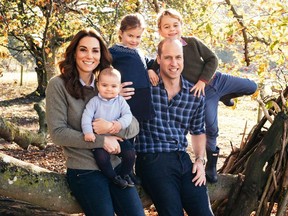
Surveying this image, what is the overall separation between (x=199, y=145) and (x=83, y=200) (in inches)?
44.5

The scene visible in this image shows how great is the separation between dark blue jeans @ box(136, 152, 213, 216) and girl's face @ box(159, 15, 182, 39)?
3.08 ft

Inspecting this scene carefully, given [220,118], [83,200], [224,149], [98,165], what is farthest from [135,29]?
[220,118]

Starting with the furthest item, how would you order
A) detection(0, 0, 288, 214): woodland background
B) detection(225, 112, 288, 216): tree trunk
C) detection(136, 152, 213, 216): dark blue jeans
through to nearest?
1. detection(0, 0, 288, 214): woodland background
2. detection(225, 112, 288, 216): tree trunk
3. detection(136, 152, 213, 216): dark blue jeans

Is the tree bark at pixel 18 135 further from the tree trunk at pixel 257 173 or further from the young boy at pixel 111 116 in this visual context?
the tree trunk at pixel 257 173

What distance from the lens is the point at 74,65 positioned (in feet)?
10.2

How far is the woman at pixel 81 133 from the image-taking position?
9.50ft

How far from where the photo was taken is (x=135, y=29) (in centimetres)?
343

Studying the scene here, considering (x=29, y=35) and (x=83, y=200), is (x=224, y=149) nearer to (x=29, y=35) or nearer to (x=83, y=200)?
(x=29, y=35)

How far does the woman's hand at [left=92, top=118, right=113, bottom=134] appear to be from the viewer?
300cm

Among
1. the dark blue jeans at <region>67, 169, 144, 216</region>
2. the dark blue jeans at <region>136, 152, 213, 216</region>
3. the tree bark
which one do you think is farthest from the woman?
the tree bark

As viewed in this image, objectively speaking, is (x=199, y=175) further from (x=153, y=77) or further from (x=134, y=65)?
(x=134, y=65)

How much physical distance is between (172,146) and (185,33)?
4814mm

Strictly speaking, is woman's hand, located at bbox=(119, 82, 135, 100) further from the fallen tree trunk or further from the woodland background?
the woodland background

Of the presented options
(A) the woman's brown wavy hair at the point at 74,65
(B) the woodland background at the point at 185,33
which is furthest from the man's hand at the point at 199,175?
(B) the woodland background at the point at 185,33
